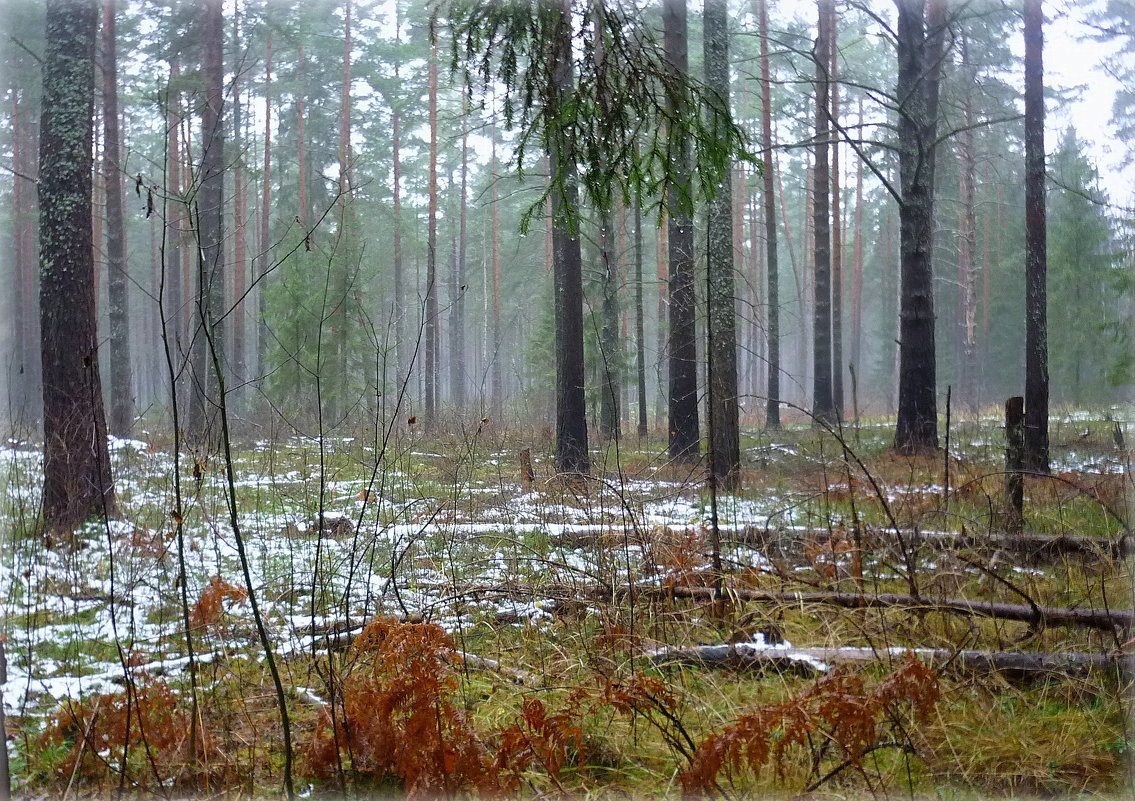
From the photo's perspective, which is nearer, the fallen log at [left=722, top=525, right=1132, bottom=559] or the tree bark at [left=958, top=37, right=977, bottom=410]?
the tree bark at [left=958, top=37, right=977, bottom=410]

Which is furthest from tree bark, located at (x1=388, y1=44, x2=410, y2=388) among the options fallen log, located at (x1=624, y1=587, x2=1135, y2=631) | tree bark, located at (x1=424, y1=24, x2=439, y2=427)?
fallen log, located at (x1=624, y1=587, x2=1135, y2=631)

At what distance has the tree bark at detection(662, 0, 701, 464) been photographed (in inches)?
101

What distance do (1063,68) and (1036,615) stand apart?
1884mm

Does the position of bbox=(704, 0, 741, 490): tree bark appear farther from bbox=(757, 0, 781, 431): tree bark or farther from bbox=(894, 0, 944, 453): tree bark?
bbox=(894, 0, 944, 453): tree bark

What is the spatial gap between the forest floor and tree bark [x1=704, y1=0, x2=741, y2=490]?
265mm

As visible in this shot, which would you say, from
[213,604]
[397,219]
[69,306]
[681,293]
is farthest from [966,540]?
[69,306]

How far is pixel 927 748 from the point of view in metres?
1.68

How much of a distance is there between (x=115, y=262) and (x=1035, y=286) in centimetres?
454

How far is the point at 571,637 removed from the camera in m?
2.40

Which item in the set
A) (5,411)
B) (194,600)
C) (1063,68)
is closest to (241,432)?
(194,600)

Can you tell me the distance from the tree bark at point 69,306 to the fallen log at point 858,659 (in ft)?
7.11

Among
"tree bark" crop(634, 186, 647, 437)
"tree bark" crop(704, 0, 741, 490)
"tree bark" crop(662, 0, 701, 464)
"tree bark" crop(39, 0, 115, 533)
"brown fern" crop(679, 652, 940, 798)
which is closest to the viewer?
"brown fern" crop(679, 652, 940, 798)

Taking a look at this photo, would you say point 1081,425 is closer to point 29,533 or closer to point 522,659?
point 522,659

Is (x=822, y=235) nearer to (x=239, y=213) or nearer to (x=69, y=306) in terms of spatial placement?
(x=239, y=213)
